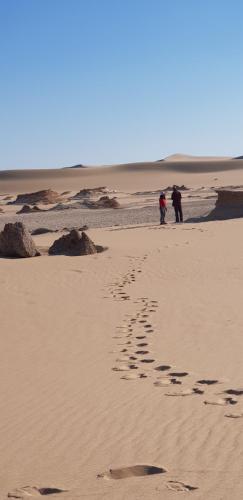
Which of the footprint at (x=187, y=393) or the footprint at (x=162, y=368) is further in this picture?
the footprint at (x=162, y=368)

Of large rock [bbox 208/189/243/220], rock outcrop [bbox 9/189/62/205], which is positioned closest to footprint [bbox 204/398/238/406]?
large rock [bbox 208/189/243/220]

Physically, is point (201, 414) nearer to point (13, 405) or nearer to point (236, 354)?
point (13, 405)

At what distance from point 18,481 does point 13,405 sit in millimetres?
1695

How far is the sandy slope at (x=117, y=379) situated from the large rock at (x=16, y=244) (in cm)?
118

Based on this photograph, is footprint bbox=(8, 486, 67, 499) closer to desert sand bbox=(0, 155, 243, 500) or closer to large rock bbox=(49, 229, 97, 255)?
desert sand bbox=(0, 155, 243, 500)

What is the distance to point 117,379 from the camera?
6.39 meters

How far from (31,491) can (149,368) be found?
288 cm

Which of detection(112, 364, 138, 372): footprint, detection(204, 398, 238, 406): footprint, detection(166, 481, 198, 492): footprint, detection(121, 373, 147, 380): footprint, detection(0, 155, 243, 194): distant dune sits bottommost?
detection(112, 364, 138, 372): footprint

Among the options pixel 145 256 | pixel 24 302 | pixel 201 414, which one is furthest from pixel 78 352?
pixel 145 256

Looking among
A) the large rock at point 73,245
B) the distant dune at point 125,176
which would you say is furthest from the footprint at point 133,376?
the distant dune at point 125,176

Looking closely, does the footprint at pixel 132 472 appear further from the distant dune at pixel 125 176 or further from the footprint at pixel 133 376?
the distant dune at pixel 125 176

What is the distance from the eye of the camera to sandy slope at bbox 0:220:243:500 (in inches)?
164

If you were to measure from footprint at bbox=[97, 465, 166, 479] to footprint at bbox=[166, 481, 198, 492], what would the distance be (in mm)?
191

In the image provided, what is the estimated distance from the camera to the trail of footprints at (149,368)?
568 cm
